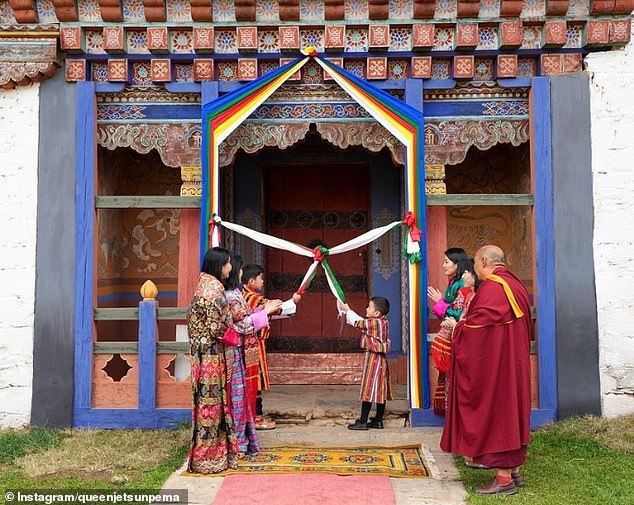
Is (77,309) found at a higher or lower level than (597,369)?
higher

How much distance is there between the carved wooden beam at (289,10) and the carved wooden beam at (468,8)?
140 centimetres

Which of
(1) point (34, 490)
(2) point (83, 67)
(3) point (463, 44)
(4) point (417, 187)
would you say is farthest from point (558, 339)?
(2) point (83, 67)

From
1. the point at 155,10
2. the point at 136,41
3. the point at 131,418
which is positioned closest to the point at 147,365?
the point at 131,418

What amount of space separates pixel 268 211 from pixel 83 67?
2799 millimetres

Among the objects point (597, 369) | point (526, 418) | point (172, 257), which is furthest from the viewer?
point (172, 257)

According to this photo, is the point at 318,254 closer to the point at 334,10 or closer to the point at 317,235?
the point at 334,10

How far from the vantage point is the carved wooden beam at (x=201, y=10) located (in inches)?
244

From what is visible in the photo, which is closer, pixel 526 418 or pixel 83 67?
pixel 526 418

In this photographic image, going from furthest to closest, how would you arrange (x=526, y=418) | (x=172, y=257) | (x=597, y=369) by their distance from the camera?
(x=172, y=257) → (x=597, y=369) → (x=526, y=418)

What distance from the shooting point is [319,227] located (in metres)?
8.46

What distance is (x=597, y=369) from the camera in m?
6.17

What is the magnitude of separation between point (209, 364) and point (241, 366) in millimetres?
355

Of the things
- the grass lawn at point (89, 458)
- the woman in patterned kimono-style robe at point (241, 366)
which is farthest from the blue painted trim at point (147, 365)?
the woman in patterned kimono-style robe at point (241, 366)

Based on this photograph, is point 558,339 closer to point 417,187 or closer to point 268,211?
point 417,187
